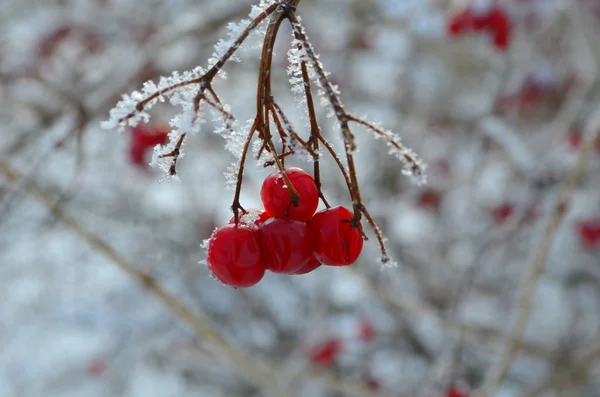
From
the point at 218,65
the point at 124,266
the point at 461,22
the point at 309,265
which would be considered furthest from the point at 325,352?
the point at 218,65

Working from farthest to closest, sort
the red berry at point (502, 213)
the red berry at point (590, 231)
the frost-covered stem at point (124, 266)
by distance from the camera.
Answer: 1. the red berry at point (502, 213)
2. the red berry at point (590, 231)
3. the frost-covered stem at point (124, 266)

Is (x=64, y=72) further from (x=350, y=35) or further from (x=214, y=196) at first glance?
(x=350, y=35)

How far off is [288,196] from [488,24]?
2.22m

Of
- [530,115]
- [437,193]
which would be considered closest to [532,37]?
[437,193]

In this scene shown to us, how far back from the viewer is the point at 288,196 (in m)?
0.69

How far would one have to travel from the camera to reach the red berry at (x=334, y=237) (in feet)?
2.19

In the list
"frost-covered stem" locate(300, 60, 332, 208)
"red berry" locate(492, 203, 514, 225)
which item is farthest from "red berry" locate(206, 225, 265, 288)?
"red berry" locate(492, 203, 514, 225)

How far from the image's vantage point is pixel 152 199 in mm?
4809

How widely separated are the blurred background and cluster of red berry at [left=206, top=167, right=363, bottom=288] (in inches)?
65.8

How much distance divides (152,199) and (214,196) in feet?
1.89

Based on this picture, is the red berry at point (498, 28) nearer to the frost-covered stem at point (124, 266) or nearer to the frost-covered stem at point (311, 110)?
the frost-covered stem at point (124, 266)

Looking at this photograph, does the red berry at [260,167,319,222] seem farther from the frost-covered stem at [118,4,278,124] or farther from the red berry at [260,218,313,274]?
the frost-covered stem at [118,4,278,124]

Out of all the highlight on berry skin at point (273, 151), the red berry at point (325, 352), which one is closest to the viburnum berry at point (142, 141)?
the red berry at point (325, 352)

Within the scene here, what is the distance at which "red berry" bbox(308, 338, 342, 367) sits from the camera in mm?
3154
